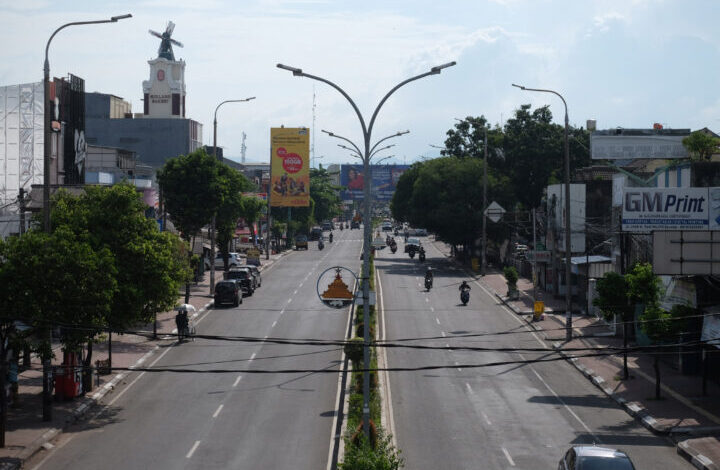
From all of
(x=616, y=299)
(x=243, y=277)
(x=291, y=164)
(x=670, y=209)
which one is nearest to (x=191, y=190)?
(x=243, y=277)

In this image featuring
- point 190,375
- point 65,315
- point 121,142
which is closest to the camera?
point 65,315

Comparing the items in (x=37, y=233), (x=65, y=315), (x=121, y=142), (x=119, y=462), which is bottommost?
(x=119, y=462)

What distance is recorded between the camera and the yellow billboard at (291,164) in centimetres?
9950

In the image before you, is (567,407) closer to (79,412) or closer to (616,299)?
(616,299)

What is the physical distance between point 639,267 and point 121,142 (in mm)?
102360

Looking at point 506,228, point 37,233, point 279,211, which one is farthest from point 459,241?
point 37,233

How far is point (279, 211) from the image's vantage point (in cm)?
11306

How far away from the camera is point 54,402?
105 ft

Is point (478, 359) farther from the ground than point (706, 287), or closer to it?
closer to it

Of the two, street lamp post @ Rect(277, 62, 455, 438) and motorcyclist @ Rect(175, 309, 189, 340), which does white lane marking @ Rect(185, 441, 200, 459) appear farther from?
motorcyclist @ Rect(175, 309, 189, 340)

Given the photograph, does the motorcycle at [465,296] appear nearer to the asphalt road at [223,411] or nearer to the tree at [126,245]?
the asphalt road at [223,411]

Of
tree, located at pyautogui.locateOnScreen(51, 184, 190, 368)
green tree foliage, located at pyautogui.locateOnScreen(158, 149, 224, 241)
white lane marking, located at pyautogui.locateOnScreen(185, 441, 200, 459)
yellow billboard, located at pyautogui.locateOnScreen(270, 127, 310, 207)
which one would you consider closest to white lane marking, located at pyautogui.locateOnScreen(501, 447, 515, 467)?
white lane marking, located at pyautogui.locateOnScreen(185, 441, 200, 459)

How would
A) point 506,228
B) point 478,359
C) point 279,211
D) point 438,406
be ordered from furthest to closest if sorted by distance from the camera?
point 279,211 → point 506,228 → point 478,359 → point 438,406

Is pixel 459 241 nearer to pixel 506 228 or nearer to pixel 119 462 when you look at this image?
pixel 506 228
